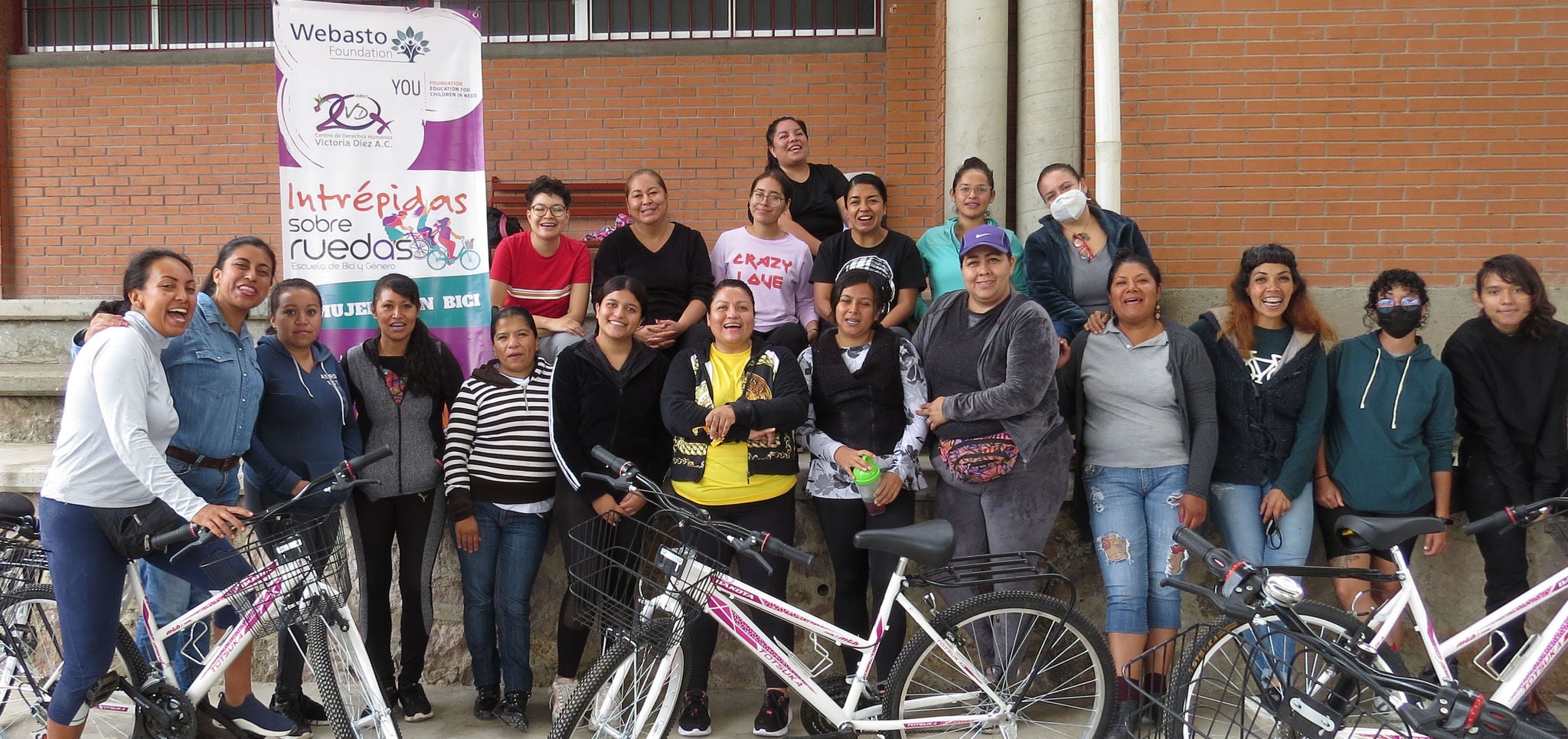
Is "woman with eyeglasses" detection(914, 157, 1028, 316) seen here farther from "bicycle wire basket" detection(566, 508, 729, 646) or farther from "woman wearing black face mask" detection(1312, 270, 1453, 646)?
"bicycle wire basket" detection(566, 508, 729, 646)

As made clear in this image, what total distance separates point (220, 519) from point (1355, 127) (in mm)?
5876

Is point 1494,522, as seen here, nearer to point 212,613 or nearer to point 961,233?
point 961,233

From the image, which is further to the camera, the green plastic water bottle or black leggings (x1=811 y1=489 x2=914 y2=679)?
black leggings (x1=811 y1=489 x2=914 y2=679)

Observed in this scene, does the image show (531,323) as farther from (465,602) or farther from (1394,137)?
(1394,137)

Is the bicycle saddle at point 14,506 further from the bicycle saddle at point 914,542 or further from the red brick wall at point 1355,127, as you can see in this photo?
the red brick wall at point 1355,127

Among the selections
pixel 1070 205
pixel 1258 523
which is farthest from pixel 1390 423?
pixel 1070 205

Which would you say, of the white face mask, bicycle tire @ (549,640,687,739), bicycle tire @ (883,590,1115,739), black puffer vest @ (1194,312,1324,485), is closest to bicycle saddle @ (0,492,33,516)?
bicycle tire @ (549,640,687,739)

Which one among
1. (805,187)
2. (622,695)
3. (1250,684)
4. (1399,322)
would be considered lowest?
(1250,684)

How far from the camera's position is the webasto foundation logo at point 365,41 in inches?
194

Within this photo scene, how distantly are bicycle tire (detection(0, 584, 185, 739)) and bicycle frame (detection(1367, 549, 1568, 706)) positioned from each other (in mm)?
4104

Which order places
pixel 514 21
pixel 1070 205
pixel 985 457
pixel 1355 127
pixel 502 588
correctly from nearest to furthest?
pixel 985 457 < pixel 502 588 < pixel 1070 205 < pixel 1355 127 < pixel 514 21

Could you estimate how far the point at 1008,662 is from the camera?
3.92 m

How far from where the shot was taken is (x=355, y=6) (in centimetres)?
495

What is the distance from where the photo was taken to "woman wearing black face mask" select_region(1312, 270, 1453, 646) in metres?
4.24
